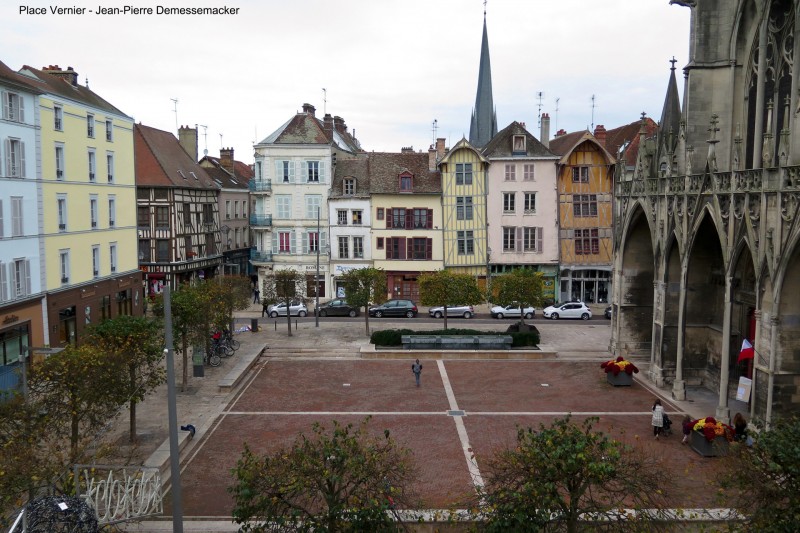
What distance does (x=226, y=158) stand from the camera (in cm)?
6066

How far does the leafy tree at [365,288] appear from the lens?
3450 cm

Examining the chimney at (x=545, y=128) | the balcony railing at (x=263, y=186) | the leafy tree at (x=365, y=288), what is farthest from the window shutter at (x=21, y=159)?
the chimney at (x=545, y=128)

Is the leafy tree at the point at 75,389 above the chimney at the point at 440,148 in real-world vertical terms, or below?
below

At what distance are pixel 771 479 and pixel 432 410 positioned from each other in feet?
43.4

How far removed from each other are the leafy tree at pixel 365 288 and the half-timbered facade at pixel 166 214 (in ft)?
55.4

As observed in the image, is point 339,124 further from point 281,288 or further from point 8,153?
point 8,153

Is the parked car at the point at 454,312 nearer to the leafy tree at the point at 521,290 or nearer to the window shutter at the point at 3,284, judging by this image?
the leafy tree at the point at 521,290

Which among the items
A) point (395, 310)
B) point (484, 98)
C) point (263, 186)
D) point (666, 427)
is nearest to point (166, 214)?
point (263, 186)

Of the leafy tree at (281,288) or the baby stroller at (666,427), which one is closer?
the baby stroller at (666,427)

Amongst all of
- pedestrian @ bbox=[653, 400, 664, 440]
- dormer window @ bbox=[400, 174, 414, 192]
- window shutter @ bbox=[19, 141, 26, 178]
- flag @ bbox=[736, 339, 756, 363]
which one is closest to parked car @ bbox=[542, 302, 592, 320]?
dormer window @ bbox=[400, 174, 414, 192]

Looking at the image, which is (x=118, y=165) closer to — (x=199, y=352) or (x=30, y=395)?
(x=199, y=352)

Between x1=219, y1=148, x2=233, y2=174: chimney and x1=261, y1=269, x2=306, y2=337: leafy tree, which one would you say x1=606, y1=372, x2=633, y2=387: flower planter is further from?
x1=219, y1=148, x2=233, y2=174: chimney

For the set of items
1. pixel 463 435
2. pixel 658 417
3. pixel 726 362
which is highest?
pixel 726 362

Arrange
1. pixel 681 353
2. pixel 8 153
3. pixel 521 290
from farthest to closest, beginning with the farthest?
pixel 521 290 → pixel 8 153 → pixel 681 353
